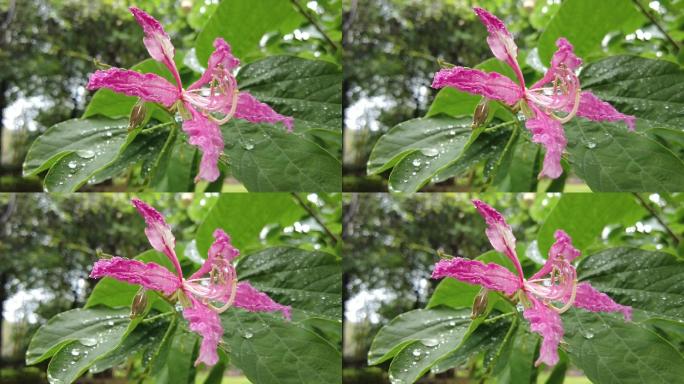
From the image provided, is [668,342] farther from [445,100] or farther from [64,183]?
[64,183]

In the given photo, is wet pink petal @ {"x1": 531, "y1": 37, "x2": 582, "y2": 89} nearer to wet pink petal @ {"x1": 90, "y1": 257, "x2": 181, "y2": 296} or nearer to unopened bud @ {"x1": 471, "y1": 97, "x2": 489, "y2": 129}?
unopened bud @ {"x1": 471, "y1": 97, "x2": 489, "y2": 129}

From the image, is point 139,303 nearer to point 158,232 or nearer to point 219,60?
point 158,232

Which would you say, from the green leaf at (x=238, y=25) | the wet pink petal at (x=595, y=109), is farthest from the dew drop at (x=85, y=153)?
the wet pink petal at (x=595, y=109)

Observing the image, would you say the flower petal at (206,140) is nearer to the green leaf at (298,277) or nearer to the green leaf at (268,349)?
the green leaf at (298,277)

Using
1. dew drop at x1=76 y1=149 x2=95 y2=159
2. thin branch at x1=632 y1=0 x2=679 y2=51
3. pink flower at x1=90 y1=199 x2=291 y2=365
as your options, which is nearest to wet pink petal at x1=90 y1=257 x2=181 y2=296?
pink flower at x1=90 y1=199 x2=291 y2=365

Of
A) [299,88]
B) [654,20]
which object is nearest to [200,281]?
[299,88]

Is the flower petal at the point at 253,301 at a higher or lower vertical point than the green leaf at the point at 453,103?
lower

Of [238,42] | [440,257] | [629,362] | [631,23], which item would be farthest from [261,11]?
[629,362]
